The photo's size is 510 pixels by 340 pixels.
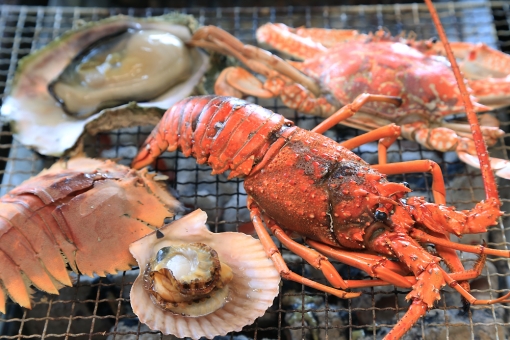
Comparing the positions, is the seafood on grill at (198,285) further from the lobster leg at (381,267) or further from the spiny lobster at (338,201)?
the lobster leg at (381,267)

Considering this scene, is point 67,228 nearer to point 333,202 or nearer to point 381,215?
point 333,202

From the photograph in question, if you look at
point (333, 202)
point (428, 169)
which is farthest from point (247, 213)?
point (428, 169)

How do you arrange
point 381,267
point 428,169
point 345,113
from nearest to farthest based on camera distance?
1. point 381,267
2. point 428,169
3. point 345,113

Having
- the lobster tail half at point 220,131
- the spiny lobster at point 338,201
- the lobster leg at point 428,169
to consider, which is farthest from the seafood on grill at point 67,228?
the lobster leg at point 428,169

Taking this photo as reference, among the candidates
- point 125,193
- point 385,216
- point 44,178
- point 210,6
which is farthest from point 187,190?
point 210,6

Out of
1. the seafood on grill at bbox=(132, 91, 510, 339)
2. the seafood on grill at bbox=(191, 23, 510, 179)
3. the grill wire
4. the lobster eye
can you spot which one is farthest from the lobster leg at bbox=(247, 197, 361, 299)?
the seafood on grill at bbox=(191, 23, 510, 179)
